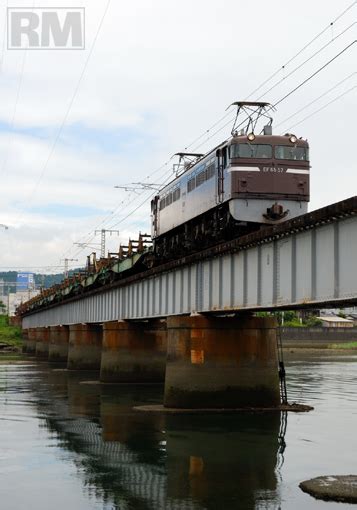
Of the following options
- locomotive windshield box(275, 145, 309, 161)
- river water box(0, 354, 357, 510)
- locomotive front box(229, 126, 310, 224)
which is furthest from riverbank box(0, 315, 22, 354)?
locomotive windshield box(275, 145, 309, 161)

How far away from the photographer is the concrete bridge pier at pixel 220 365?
115ft

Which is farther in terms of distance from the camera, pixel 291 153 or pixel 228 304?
pixel 291 153

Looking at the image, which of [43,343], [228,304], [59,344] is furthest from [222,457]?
[43,343]

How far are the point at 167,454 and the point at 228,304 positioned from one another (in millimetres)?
8345

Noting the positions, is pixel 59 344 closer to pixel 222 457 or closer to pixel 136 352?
pixel 136 352

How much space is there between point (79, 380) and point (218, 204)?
30340 millimetres

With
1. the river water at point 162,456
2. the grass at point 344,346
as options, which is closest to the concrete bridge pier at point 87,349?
the river water at point 162,456

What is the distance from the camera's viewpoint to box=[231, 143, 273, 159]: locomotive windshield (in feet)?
110

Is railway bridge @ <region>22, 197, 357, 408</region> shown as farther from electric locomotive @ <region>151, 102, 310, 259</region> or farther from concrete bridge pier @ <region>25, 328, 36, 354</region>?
concrete bridge pier @ <region>25, 328, 36, 354</region>

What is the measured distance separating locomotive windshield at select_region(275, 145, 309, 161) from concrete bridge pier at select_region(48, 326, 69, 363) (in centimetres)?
6214

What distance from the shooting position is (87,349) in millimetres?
72562

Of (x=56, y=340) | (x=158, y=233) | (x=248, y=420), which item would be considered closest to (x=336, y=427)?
(x=248, y=420)

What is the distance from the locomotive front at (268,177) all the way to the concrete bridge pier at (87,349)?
4184 cm

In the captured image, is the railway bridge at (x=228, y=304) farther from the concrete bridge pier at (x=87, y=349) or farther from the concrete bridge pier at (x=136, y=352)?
the concrete bridge pier at (x=87, y=349)
